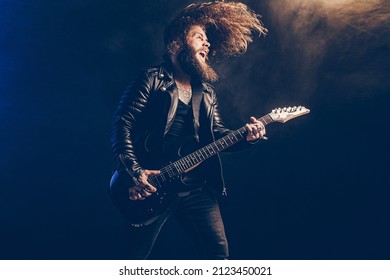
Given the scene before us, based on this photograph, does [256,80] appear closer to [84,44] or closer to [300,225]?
[300,225]

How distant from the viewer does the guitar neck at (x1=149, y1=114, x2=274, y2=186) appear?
220 cm

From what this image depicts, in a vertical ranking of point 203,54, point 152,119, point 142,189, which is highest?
point 203,54

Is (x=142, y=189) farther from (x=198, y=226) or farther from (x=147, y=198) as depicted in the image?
(x=198, y=226)

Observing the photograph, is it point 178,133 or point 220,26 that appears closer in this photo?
point 178,133

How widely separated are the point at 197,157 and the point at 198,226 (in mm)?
418

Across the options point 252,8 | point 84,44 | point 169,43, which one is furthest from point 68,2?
point 252,8

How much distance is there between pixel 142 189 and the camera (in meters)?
2.12

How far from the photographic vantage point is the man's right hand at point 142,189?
2104 mm

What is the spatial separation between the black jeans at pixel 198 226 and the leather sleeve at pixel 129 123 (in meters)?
0.33

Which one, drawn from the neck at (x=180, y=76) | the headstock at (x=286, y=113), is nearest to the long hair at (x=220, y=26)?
the neck at (x=180, y=76)

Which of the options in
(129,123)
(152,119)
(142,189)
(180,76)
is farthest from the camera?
(180,76)

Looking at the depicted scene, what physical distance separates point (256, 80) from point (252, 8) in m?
0.54

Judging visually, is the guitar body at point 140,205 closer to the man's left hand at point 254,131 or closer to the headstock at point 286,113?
the man's left hand at point 254,131

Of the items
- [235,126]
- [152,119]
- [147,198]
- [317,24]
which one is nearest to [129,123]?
[152,119]
